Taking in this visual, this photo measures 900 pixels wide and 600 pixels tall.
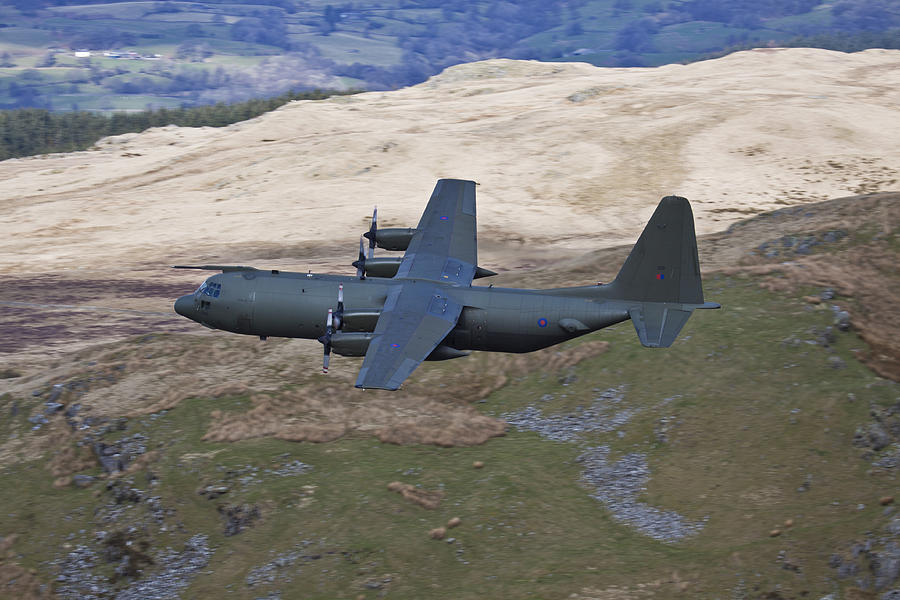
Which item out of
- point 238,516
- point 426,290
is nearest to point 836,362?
point 426,290

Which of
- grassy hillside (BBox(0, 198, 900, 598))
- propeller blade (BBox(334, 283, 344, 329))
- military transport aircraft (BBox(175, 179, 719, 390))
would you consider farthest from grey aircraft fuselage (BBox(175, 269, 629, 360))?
grassy hillside (BBox(0, 198, 900, 598))

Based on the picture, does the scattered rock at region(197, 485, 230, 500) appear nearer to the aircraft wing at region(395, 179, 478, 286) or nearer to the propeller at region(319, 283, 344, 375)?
the propeller at region(319, 283, 344, 375)

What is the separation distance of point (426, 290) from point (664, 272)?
403 inches

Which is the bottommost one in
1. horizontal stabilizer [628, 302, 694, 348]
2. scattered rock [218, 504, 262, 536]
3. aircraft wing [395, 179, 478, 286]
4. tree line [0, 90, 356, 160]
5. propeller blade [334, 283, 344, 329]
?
scattered rock [218, 504, 262, 536]

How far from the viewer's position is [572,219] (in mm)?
70500

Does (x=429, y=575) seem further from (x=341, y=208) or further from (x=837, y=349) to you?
(x=341, y=208)

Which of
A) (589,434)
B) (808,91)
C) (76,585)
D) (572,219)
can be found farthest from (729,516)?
(808,91)

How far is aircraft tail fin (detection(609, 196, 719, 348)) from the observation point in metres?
34.1

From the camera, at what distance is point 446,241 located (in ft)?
132

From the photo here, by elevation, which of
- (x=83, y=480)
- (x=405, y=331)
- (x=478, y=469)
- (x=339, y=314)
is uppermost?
(x=339, y=314)

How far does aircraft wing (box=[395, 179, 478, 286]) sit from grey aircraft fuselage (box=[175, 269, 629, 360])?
2.24m

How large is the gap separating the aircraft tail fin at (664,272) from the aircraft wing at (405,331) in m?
7.60

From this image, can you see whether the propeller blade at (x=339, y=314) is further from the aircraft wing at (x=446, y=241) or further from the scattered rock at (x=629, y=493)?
the scattered rock at (x=629, y=493)

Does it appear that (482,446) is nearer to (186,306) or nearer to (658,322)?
(658,322)
